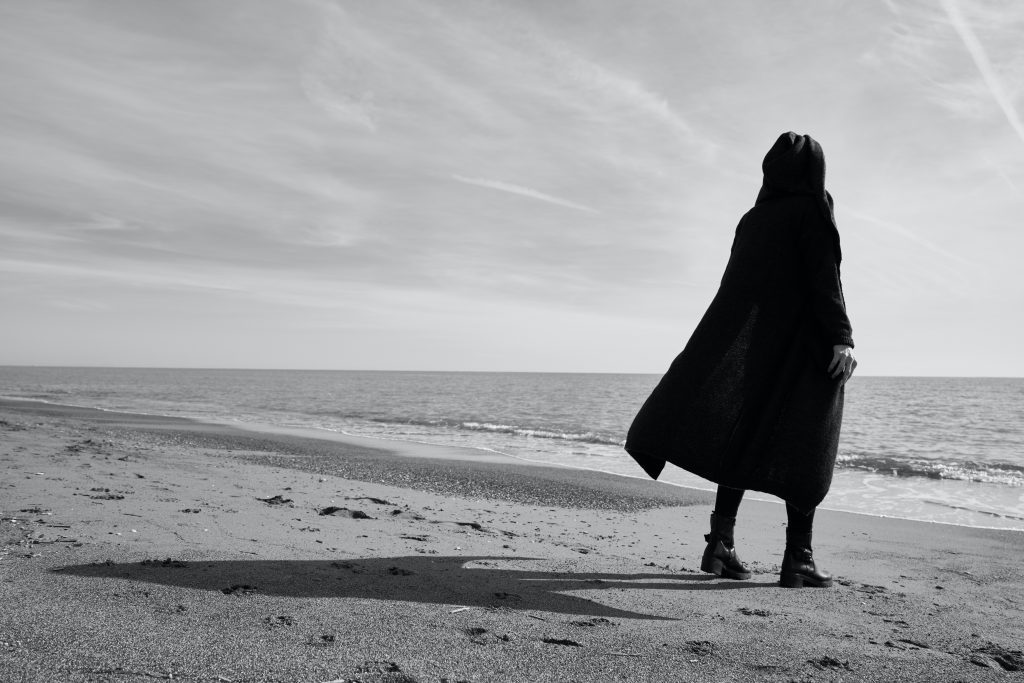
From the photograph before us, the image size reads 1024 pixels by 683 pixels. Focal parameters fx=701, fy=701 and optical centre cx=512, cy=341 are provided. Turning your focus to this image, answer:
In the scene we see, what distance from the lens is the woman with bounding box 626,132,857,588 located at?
332 cm

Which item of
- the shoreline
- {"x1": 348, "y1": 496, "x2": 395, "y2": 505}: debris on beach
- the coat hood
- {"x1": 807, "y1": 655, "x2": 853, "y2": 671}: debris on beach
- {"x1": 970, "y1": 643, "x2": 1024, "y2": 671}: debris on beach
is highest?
the coat hood

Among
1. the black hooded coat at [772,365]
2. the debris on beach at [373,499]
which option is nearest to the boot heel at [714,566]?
the black hooded coat at [772,365]

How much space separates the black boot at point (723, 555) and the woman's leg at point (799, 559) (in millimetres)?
232

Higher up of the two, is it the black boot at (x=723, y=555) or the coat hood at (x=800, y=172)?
the coat hood at (x=800, y=172)

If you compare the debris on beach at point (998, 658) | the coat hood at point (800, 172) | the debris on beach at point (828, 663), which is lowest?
the debris on beach at point (828, 663)

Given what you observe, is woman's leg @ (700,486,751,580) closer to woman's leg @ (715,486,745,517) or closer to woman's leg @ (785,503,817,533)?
woman's leg @ (715,486,745,517)

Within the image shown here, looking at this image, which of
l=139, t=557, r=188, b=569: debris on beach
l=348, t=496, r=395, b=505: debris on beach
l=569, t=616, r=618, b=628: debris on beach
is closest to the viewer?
l=569, t=616, r=618, b=628: debris on beach

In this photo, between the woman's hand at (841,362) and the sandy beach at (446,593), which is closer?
the sandy beach at (446,593)

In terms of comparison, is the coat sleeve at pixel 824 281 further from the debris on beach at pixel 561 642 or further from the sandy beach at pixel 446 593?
the debris on beach at pixel 561 642

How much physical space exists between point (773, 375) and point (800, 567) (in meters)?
0.97

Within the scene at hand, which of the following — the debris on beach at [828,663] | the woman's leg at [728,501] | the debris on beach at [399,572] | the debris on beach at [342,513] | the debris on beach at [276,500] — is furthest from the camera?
the debris on beach at [276,500]

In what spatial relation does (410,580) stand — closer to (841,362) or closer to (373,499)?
(841,362)

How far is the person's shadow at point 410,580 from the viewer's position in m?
2.85

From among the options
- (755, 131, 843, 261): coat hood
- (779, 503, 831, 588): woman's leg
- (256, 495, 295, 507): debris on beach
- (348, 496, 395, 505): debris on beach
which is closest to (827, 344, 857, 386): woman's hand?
(755, 131, 843, 261): coat hood
